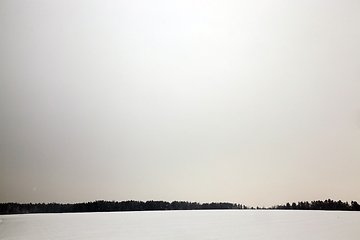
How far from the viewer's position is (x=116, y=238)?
275 inches

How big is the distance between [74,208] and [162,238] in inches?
423

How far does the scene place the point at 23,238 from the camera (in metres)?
6.96

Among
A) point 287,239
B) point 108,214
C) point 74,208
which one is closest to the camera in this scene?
point 287,239

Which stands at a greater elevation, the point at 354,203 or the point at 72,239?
the point at 354,203

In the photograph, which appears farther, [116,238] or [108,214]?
[108,214]

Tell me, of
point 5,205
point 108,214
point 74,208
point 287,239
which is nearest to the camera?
point 287,239

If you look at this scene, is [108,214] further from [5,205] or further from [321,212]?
[321,212]

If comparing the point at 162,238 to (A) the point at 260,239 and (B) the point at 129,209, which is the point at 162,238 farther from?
(B) the point at 129,209

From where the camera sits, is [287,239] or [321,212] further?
[321,212]

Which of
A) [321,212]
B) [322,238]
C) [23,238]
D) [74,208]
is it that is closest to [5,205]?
[74,208]

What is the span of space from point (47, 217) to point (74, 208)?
5.17ft

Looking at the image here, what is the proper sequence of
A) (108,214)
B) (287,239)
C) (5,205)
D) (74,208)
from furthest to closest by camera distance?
(108,214) → (74,208) → (5,205) → (287,239)

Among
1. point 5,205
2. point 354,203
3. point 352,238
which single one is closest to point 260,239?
point 352,238

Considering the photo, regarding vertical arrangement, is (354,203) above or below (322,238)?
above
